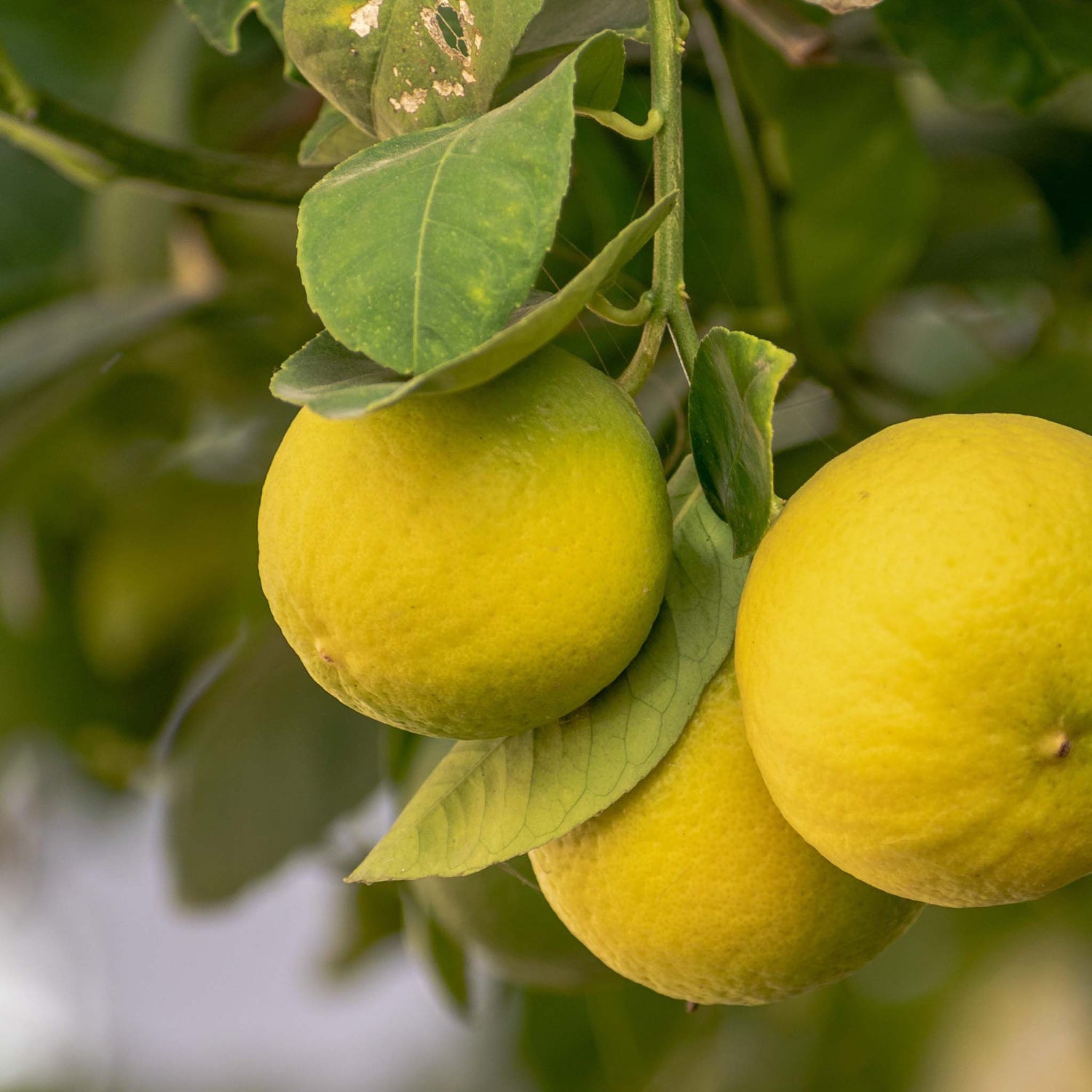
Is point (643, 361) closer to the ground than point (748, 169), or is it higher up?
higher up

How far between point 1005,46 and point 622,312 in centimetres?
62

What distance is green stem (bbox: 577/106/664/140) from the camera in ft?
1.77

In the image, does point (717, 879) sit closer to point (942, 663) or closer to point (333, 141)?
point (942, 663)

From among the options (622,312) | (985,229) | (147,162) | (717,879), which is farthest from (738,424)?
(985,229)

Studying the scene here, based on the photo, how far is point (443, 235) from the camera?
1.53 ft

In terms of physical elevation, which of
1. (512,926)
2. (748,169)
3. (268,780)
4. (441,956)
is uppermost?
(748,169)

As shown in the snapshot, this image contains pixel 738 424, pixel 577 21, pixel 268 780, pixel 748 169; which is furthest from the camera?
pixel 268 780

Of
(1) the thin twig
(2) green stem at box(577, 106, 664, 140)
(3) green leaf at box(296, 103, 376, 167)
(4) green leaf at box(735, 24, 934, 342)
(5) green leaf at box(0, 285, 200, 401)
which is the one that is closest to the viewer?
(2) green stem at box(577, 106, 664, 140)

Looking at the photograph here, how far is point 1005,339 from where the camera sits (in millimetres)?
1498

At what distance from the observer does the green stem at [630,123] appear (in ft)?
1.77

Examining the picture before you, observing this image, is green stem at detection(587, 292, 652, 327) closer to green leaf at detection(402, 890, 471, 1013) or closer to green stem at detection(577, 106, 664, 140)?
green stem at detection(577, 106, 664, 140)

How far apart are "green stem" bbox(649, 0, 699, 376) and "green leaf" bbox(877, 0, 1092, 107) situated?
1.68 ft

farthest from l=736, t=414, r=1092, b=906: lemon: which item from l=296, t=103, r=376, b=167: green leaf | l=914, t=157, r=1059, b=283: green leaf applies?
l=914, t=157, r=1059, b=283: green leaf

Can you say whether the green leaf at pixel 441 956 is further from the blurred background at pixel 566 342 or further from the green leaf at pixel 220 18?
the green leaf at pixel 220 18
